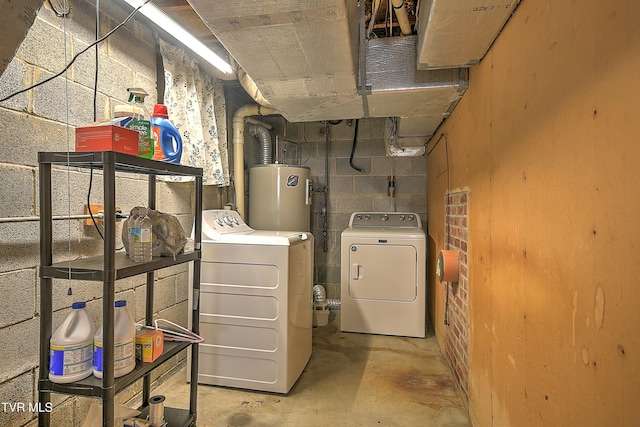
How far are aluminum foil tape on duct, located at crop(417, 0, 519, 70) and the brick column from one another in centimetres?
75

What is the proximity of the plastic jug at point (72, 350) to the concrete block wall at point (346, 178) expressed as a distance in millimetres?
2977

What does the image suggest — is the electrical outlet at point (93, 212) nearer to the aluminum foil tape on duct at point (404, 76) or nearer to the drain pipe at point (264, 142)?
the aluminum foil tape on duct at point (404, 76)

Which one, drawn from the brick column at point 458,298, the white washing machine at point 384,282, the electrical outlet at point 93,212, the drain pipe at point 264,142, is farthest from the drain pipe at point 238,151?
the brick column at point 458,298

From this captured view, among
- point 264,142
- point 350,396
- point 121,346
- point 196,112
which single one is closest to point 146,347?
point 121,346

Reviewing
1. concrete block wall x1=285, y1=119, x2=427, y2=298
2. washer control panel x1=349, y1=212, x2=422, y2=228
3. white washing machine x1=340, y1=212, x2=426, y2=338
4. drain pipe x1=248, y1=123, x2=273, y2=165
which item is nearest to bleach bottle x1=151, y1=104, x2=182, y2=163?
white washing machine x1=340, y1=212, x2=426, y2=338

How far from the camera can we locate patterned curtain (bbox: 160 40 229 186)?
7.43ft

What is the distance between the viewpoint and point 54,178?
152cm

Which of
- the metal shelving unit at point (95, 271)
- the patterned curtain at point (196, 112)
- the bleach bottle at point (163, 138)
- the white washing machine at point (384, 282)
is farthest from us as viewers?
the white washing machine at point (384, 282)

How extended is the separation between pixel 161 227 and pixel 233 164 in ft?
6.01

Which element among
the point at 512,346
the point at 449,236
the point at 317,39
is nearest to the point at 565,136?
the point at 512,346

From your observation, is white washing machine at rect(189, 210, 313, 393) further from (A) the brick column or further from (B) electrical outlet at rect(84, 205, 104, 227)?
(A) the brick column

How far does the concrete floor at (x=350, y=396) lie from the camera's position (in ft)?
6.30

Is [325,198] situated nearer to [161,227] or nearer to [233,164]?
[233,164]

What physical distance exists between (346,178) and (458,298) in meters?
2.12
